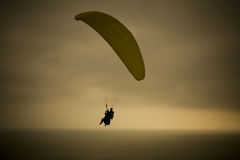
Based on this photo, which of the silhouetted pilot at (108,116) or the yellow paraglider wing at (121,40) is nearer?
the yellow paraglider wing at (121,40)

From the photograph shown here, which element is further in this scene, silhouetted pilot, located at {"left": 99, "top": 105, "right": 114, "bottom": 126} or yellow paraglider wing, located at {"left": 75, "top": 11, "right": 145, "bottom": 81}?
silhouetted pilot, located at {"left": 99, "top": 105, "right": 114, "bottom": 126}

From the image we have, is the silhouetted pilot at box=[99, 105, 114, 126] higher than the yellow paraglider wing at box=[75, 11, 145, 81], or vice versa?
the yellow paraglider wing at box=[75, 11, 145, 81]

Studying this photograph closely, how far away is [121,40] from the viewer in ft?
44.4

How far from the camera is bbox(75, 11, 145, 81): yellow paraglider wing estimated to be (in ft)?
41.6

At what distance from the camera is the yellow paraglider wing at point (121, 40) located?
41.6ft

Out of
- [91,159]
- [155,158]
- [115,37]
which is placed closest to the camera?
[115,37]

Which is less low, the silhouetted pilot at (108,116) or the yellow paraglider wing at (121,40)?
the yellow paraglider wing at (121,40)

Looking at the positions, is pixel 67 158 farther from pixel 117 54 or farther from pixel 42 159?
pixel 117 54

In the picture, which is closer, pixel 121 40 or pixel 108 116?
pixel 121 40

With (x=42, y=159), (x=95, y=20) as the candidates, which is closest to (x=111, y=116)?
(x=95, y=20)

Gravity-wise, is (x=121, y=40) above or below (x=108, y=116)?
above

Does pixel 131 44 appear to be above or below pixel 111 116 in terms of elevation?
above

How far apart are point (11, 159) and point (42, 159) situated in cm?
1754

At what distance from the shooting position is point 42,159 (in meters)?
152
